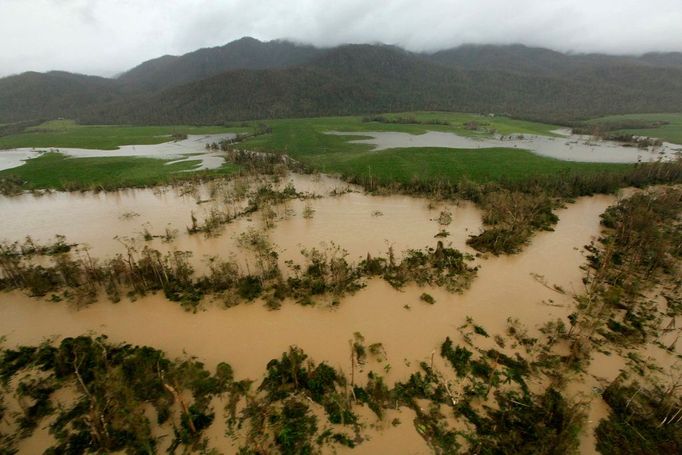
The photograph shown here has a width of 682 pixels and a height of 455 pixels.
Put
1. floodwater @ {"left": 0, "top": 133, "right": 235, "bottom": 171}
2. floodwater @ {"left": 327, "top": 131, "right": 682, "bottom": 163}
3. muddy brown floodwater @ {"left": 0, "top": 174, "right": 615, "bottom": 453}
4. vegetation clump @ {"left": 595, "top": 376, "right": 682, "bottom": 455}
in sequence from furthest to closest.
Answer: floodwater @ {"left": 0, "top": 133, "right": 235, "bottom": 171}
floodwater @ {"left": 327, "top": 131, "right": 682, "bottom": 163}
muddy brown floodwater @ {"left": 0, "top": 174, "right": 615, "bottom": 453}
vegetation clump @ {"left": 595, "top": 376, "right": 682, "bottom": 455}

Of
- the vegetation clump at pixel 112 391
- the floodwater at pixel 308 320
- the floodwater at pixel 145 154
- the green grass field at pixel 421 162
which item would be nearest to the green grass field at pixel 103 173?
the floodwater at pixel 145 154

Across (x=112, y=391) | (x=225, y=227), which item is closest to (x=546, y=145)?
(x=225, y=227)

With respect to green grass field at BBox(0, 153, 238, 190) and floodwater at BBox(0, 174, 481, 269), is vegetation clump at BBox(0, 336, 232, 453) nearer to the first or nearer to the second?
floodwater at BBox(0, 174, 481, 269)

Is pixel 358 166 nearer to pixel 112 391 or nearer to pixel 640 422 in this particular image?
pixel 112 391

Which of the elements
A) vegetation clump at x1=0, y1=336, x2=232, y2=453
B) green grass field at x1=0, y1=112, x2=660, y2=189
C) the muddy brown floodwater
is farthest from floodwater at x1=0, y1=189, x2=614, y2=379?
green grass field at x1=0, y1=112, x2=660, y2=189

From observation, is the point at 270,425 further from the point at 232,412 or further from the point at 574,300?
the point at 574,300

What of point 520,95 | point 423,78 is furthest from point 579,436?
point 423,78
